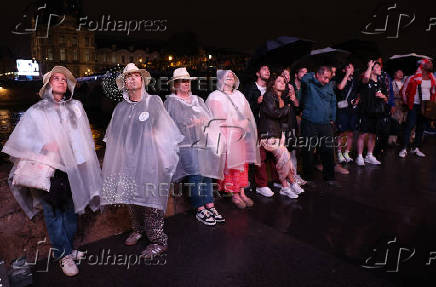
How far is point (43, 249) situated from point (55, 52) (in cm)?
8083

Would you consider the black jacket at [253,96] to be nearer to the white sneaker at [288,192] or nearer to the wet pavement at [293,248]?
the white sneaker at [288,192]

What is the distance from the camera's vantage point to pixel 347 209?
14.3 feet

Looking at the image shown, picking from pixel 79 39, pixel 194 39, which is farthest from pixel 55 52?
pixel 194 39

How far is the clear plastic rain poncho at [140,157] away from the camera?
307cm

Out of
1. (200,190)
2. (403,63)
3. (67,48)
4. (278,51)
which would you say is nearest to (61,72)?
(200,190)

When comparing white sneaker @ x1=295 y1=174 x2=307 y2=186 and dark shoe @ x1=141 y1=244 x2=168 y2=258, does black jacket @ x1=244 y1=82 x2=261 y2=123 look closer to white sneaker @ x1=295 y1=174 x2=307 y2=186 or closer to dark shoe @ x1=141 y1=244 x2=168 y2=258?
white sneaker @ x1=295 y1=174 x2=307 y2=186

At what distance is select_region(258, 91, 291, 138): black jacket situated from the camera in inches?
173

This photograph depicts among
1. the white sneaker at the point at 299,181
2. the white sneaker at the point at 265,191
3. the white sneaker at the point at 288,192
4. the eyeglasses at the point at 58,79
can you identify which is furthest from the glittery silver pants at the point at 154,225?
the white sneaker at the point at 299,181

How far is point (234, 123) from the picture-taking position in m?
4.30

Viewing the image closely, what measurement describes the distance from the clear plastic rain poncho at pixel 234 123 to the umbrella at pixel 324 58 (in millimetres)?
1843

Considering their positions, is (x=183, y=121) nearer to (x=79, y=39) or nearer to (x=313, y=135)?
(x=313, y=135)

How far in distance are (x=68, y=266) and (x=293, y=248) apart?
2.22 metres

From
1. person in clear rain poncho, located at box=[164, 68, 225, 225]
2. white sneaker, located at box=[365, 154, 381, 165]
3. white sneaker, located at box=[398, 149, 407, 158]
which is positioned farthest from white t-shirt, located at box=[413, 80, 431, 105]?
person in clear rain poncho, located at box=[164, 68, 225, 225]

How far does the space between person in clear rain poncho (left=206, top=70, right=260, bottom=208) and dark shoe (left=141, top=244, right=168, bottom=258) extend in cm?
149
